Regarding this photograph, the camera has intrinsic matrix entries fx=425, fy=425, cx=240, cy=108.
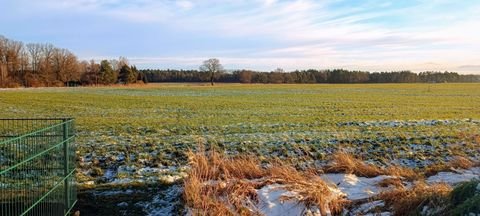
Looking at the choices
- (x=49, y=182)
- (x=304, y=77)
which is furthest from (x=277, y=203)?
(x=304, y=77)

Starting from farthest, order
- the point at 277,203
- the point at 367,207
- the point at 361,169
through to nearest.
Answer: the point at 361,169
the point at 277,203
the point at 367,207

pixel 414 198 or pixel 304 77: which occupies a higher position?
pixel 304 77

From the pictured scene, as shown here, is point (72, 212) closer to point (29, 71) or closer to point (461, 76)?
point (29, 71)

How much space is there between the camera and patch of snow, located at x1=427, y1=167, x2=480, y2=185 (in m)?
8.14

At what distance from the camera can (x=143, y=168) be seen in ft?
33.2

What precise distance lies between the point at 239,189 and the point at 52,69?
353 feet

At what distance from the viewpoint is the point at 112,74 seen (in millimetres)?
107500

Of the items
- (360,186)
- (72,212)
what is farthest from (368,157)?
(72,212)

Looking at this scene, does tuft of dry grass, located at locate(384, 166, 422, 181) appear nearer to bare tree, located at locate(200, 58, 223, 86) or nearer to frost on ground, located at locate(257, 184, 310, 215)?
frost on ground, located at locate(257, 184, 310, 215)

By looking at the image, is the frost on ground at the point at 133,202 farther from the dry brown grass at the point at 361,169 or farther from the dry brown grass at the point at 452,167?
the dry brown grass at the point at 452,167

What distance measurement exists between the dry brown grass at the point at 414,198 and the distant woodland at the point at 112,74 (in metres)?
95.8

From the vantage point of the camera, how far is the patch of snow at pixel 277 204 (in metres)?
6.49

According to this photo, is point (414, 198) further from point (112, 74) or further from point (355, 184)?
point (112, 74)

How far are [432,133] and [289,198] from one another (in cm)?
1174
